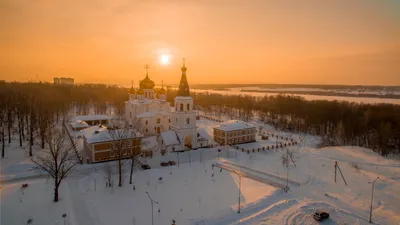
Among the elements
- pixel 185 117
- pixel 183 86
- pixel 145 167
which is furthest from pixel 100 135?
pixel 183 86

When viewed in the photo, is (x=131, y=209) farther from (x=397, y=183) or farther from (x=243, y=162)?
(x=397, y=183)

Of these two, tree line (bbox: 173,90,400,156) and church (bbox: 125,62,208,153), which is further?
tree line (bbox: 173,90,400,156)

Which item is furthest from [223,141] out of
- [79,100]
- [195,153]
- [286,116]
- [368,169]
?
[79,100]

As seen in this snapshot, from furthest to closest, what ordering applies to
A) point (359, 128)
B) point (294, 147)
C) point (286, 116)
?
point (286, 116) < point (359, 128) < point (294, 147)

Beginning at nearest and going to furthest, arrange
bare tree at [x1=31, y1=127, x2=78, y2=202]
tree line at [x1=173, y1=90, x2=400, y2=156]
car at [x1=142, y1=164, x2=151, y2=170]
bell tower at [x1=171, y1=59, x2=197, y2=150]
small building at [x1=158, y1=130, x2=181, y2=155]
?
1. bare tree at [x1=31, y1=127, x2=78, y2=202]
2. car at [x1=142, y1=164, x2=151, y2=170]
3. small building at [x1=158, y1=130, x2=181, y2=155]
4. bell tower at [x1=171, y1=59, x2=197, y2=150]
5. tree line at [x1=173, y1=90, x2=400, y2=156]

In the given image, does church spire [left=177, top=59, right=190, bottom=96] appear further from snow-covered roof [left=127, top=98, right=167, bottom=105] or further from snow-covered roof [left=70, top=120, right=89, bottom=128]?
snow-covered roof [left=70, top=120, right=89, bottom=128]

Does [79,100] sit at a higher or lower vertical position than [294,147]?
higher

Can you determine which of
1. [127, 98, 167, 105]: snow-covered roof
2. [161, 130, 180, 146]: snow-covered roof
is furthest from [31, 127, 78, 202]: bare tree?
Result: [127, 98, 167, 105]: snow-covered roof

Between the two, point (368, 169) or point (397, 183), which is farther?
point (368, 169)
